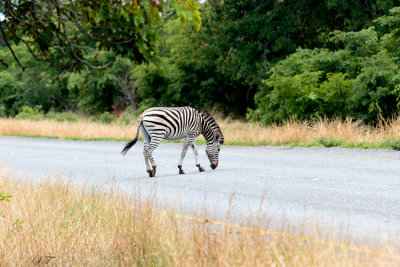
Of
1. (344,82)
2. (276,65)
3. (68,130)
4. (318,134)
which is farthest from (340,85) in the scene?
(68,130)

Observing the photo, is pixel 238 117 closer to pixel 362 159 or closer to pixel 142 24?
pixel 362 159

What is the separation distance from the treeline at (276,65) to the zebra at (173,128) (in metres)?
3.47

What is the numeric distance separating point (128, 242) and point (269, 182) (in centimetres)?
597

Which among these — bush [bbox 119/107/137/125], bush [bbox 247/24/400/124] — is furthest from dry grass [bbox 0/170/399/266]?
bush [bbox 119/107/137/125]

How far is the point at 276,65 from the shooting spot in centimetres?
2594

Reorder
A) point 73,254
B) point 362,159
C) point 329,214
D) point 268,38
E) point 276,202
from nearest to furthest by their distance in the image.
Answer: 1. point 73,254
2. point 329,214
3. point 276,202
4. point 362,159
5. point 268,38

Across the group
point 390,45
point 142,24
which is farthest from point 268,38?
point 142,24

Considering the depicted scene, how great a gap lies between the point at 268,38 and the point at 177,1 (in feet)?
81.7

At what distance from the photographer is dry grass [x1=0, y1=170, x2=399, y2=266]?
4898 mm

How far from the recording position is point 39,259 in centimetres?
580

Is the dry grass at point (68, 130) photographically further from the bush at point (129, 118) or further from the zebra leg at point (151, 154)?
the zebra leg at point (151, 154)

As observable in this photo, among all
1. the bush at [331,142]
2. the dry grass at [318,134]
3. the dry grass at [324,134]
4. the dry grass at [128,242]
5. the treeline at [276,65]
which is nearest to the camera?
the dry grass at [128,242]

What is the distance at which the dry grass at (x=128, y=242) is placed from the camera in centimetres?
490

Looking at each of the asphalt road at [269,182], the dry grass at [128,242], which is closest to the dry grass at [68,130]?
the asphalt road at [269,182]
